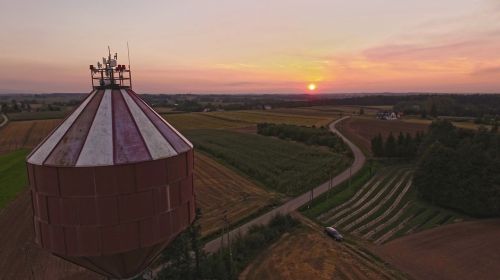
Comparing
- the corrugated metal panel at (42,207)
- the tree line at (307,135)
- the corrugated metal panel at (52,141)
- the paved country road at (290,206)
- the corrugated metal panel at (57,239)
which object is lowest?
the paved country road at (290,206)

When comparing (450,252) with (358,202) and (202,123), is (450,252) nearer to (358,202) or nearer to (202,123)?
(358,202)

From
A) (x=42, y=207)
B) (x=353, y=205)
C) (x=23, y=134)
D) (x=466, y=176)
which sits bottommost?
(x=353, y=205)

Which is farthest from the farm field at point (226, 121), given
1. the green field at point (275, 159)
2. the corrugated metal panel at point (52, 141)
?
the corrugated metal panel at point (52, 141)

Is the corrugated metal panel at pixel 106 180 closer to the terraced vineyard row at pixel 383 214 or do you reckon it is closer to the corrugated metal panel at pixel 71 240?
the corrugated metal panel at pixel 71 240

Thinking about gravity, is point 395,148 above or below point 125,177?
below

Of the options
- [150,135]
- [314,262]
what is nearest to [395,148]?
[314,262]

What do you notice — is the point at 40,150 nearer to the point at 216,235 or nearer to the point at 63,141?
the point at 63,141
